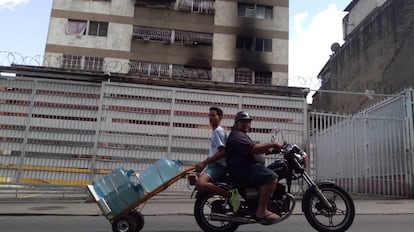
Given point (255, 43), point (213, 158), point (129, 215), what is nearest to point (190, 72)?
point (255, 43)

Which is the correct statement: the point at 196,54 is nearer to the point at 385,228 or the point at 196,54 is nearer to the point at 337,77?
the point at 337,77

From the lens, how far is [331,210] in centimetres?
510

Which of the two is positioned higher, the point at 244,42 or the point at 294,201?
the point at 244,42

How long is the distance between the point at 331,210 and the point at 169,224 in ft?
9.31

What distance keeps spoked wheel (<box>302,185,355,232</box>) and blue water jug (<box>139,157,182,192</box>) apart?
6.08 ft

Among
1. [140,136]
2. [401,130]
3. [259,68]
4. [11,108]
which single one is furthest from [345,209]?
[259,68]

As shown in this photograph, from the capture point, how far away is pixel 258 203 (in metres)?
4.95

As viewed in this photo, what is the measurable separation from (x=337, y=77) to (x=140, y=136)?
2024 centimetres

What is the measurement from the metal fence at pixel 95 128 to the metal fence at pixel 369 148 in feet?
5.86

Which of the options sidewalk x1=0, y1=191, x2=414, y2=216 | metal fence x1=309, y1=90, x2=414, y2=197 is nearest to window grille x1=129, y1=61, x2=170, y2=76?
metal fence x1=309, y1=90, x2=414, y2=197

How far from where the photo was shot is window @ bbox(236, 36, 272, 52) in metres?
27.6

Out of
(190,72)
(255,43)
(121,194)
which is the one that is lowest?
(121,194)

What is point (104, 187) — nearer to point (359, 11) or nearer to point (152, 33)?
point (152, 33)

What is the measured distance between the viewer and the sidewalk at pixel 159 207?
8.26m
